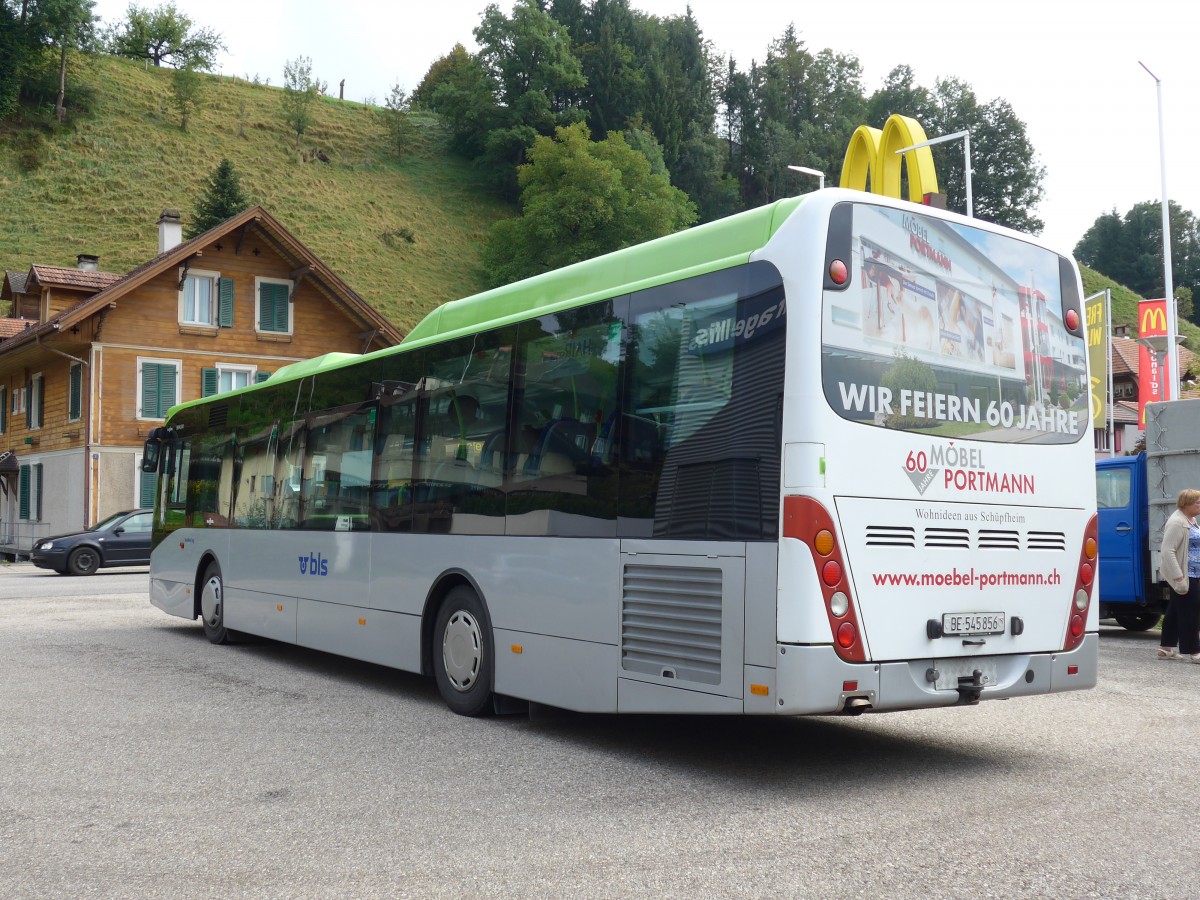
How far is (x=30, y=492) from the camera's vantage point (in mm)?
41938

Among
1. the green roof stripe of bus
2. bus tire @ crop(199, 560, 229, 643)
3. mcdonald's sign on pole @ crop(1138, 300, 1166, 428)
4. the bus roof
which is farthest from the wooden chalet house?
the bus roof

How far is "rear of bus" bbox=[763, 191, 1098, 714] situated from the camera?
6160mm

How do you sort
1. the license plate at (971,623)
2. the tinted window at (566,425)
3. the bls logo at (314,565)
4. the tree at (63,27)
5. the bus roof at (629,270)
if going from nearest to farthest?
the license plate at (971,623), the bus roof at (629,270), the tinted window at (566,425), the bls logo at (314,565), the tree at (63,27)

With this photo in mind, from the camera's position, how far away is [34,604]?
762 inches

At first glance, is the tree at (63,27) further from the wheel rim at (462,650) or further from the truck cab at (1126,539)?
the wheel rim at (462,650)

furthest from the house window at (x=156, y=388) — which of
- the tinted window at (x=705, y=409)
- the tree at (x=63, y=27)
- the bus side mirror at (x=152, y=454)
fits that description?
the tree at (x=63, y=27)

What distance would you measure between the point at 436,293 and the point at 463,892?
73269 millimetres

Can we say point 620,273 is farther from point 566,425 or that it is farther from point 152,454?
point 152,454

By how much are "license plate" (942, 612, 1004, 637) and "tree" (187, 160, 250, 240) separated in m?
56.9

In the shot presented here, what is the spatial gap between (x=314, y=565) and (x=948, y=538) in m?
6.30

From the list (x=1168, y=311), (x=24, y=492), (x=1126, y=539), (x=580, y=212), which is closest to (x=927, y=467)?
(x=1126, y=539)

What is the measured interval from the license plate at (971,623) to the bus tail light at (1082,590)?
0.64 metres

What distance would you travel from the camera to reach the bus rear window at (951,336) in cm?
642

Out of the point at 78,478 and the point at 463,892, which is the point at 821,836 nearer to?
the point at 463,892
